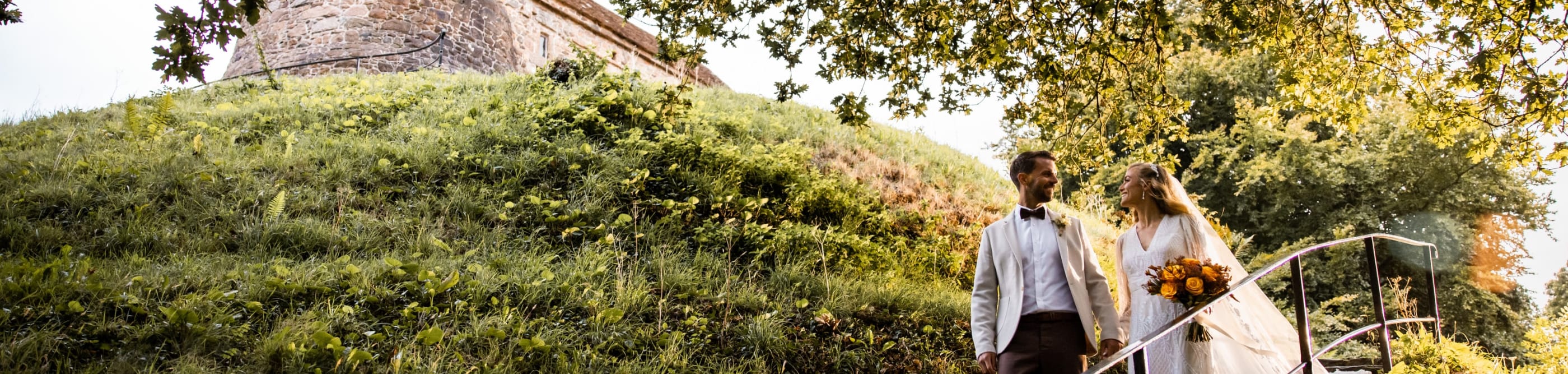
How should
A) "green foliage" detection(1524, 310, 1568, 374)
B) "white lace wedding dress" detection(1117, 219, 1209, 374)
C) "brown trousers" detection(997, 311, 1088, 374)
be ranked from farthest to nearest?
"green foliage" detection(1524, 310, 1568, 374) < "white lace wedding dress" detection(1117, 219, 1209, 374) < "brown trousers" detection(997, 311, 1088, 374)

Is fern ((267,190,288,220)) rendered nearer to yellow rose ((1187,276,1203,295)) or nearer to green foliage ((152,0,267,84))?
green foliage ((152,0,267,84))

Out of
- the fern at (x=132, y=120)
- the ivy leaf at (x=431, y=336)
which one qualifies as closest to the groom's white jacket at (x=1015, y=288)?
the ivy leaf at (x=431, y=336)

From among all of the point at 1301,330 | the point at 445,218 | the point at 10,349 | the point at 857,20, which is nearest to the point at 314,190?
the point at 445,218

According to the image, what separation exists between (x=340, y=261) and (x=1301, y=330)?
581 cm

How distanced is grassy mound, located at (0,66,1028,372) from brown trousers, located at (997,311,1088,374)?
202 centimetres

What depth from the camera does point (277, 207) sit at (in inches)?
255

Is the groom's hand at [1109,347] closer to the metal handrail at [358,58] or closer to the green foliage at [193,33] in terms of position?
the green foliage at [193,33]

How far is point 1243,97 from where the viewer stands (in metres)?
22.6

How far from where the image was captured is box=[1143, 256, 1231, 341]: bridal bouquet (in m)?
3.42

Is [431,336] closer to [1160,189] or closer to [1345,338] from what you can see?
[1160,189]

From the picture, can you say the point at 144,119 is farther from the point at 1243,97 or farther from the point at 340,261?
the point at 1243,97

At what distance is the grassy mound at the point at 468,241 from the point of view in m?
4.49

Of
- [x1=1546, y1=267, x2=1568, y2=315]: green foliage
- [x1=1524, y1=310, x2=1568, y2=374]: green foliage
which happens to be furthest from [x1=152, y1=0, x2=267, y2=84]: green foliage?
[x1=1546, y1=267, x2=1568, y2=315]: green foliage

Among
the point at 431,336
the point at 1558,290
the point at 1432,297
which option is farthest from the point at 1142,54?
the point at 1558,290
